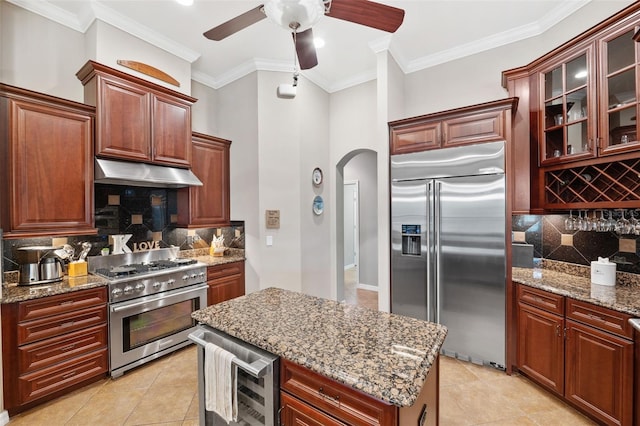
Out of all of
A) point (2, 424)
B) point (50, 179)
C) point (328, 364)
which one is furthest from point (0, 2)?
point (328, 364)

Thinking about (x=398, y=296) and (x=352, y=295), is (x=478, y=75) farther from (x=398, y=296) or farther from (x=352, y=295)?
(x=352, y=295)

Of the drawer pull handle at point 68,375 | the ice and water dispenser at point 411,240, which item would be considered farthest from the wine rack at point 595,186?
the drawer pull handle at point 68,375

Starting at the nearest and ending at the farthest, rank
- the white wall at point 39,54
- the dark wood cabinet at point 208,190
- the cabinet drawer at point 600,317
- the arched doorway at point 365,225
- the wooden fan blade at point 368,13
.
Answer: the wooden fan blade at point 368,13 < the cabinet drawer at point 600,317 < the white wall at point 39,54 < the dark wood cabinet at point 208,190 < the arched doorway at point 365,225

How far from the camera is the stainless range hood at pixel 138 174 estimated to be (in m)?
2.59

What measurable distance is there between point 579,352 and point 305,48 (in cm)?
296

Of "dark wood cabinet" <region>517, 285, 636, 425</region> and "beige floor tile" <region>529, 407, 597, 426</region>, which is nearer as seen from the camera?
"dark wood cabinet" <region>517, 285, 636, 425</region>

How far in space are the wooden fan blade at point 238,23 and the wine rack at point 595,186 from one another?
2.74 meters

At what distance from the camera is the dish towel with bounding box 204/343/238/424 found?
54.8 inches

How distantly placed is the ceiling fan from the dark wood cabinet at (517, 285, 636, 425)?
7.90 ft

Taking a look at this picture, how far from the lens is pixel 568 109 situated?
7.94 feet

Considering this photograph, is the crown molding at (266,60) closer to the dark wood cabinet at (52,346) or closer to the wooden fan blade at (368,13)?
the wooden fan blade at (368,13)

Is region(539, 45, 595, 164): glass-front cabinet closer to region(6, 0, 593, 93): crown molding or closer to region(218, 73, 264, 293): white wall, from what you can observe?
region(6, 0, 593, 93): crown molding

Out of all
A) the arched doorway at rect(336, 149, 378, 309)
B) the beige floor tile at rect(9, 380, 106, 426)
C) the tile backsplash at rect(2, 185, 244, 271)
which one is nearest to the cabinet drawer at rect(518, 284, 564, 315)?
the arched doorway at rect(336, 149, 378, 309)

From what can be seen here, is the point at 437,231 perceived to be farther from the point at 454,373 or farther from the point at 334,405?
the point at 334,405
